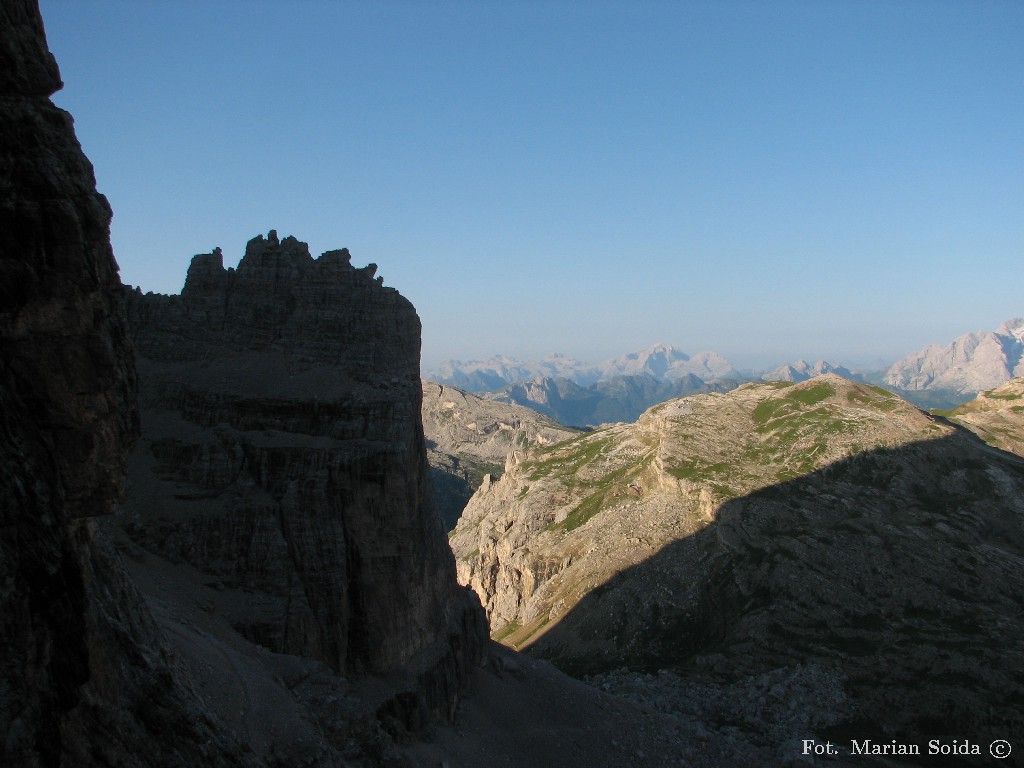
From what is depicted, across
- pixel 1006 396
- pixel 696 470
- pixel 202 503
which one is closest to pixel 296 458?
pixel 202 503

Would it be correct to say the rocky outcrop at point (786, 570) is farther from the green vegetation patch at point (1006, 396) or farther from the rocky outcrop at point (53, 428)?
the green vegetation patch at point (1006, 396)

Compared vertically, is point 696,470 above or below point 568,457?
above

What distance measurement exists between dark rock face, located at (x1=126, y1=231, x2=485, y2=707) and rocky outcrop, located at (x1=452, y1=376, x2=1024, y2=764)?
34337mm

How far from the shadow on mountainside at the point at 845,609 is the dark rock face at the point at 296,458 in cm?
3499

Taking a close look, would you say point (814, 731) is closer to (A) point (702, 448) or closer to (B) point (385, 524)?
(B) point (385, 524)

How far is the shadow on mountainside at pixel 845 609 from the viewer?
62.2 meters

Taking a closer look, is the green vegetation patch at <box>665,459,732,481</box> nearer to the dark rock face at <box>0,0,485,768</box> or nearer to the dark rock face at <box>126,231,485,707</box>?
the dark rock face at <box>0,0,485,768</box>

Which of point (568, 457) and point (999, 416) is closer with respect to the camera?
point (999, 416)

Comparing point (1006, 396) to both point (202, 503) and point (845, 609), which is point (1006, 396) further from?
point (202, 503)

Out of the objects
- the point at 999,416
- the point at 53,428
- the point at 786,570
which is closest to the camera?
the point at 53,428

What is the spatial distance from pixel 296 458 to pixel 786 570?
65.2 m

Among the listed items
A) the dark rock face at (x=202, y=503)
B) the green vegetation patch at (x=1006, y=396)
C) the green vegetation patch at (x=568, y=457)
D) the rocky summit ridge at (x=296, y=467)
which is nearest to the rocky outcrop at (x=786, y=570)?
the green vegetation patch at (x=568, y=457)

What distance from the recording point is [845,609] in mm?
77875

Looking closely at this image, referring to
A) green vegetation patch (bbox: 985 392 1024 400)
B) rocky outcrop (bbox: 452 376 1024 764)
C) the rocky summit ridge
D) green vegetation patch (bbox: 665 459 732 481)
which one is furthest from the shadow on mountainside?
green vegetation patch (bbox: 985 392 1024 400)
